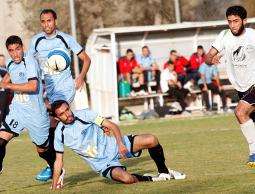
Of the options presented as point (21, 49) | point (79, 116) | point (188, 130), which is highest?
point (21, 49)

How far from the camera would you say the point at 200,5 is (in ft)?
111

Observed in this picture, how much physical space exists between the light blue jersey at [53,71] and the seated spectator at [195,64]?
12.9m

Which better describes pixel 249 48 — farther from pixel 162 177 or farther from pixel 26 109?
pixel 26 109

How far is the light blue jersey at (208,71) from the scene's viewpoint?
25.6 meters

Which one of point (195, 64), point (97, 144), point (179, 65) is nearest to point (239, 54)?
point (97, 144)

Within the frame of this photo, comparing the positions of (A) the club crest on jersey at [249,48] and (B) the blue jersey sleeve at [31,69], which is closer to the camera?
(B) the blue jersey sleeve at [31,69]

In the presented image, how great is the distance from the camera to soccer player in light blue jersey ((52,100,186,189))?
1135cm

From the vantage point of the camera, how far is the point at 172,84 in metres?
25.5

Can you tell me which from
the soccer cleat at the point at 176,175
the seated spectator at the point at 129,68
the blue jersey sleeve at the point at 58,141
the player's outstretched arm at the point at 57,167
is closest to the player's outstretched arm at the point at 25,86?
the blue jersey sleeve at the point at 58,141

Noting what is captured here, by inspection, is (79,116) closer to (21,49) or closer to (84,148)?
(84,148)

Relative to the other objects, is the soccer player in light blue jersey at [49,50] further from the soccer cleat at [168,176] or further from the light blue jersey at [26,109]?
the soccer cleat at [168,176]

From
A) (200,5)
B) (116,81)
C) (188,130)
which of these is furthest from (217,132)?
(200,5)

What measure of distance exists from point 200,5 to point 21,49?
21946mm

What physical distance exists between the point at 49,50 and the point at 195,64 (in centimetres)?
1328
